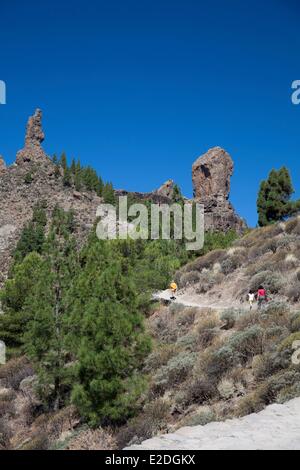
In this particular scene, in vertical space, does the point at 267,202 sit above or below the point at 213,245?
above

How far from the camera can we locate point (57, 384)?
20.3 metres

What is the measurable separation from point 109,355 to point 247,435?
6.48 meters

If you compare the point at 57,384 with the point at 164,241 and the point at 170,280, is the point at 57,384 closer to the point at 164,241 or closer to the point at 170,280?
the point at 170,280

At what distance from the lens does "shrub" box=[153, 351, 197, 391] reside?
51.3 ft

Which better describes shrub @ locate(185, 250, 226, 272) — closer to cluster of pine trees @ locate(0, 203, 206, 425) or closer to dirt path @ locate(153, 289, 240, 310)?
cluster of pine trees @ locate(0, 203, 206, 425)

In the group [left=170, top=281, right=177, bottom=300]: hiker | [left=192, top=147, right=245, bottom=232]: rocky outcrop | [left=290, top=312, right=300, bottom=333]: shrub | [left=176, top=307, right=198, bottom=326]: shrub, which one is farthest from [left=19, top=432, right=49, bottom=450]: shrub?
[left=192, top=147, right=245, bottom=232]: rocky outcrop


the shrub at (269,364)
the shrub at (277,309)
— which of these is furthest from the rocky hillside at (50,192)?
the shrub at (269,364)

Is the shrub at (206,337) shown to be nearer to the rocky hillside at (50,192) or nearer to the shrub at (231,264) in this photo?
the shrub at (231,264)

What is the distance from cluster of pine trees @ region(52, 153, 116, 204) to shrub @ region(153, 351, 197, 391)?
257 ft

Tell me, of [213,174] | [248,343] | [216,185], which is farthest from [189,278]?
[213,174]

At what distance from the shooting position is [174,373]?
1581 centimetres

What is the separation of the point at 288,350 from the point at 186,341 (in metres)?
6.67

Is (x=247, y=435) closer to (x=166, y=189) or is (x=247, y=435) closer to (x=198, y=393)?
(x=198, y=393)
